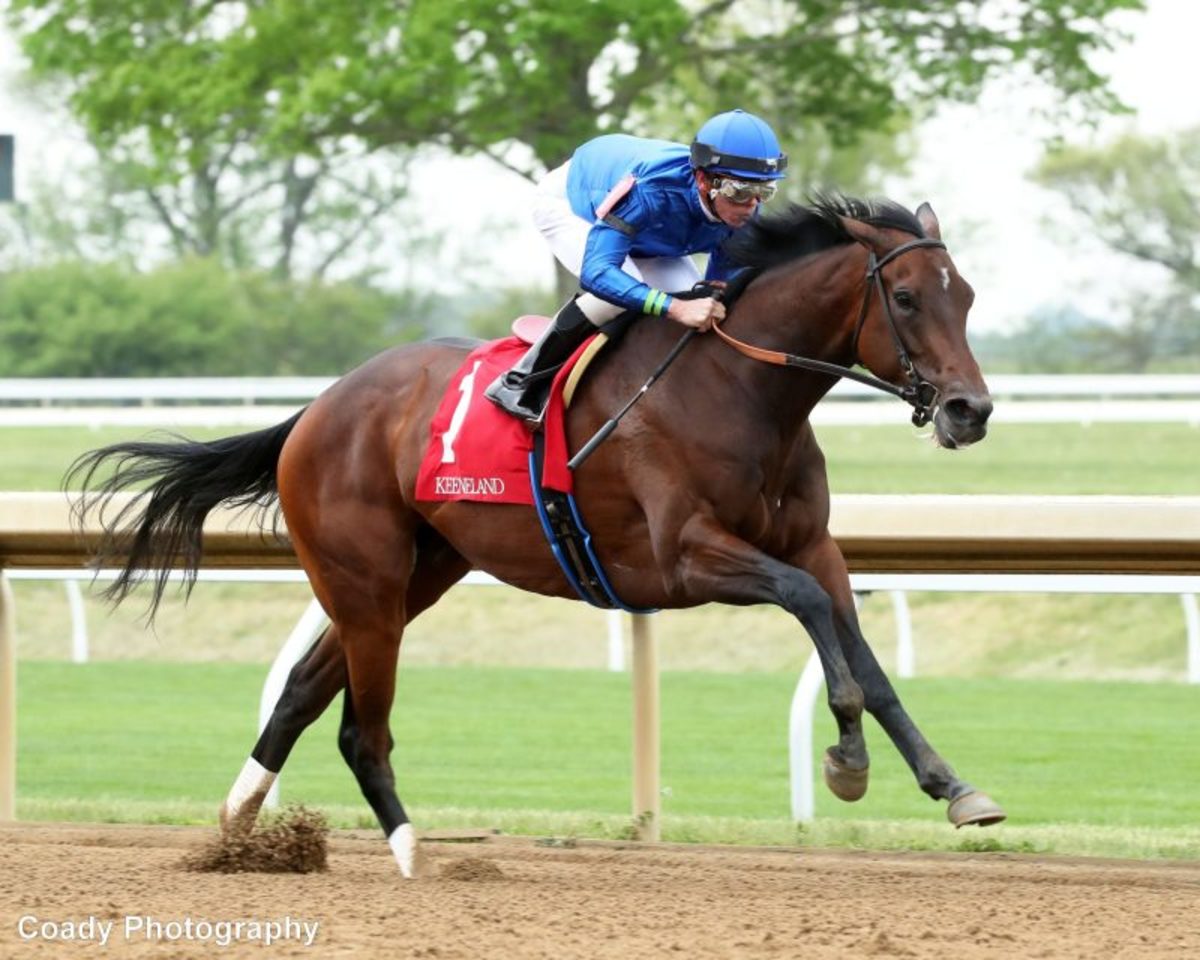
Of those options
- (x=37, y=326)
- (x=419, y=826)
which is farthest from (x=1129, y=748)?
(x=37, y=326)

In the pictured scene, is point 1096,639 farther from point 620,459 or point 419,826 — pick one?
point 620,459

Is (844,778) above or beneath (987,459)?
beneath

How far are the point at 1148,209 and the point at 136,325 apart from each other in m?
16.9

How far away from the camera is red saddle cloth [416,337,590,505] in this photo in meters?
5.37

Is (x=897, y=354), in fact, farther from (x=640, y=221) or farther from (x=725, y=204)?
(x=640, y=221)

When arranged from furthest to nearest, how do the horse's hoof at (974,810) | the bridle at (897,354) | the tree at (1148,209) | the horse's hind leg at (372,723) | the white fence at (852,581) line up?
the tree at (1148,209), the white fence at (852,581), the horse's hind leg at (372,723), the bridle at (897,354), the horse's hoof at (974,810)

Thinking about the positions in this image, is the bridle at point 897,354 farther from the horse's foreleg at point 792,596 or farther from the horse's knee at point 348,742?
the horse's knee at point 348,742

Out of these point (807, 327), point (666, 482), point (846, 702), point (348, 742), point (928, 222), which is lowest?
point (348, 742)

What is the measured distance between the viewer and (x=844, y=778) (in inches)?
185

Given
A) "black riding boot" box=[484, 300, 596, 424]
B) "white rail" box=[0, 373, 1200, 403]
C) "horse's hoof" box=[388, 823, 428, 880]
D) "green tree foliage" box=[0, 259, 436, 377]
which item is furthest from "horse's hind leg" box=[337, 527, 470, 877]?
"green tree foliage" box=[0, 259, 436, 377]

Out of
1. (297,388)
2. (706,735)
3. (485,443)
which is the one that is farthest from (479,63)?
(485,443)

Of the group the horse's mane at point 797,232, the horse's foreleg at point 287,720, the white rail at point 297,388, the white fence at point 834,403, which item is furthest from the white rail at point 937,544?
the white rail at point 297,388

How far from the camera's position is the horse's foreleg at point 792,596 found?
15.4 ft

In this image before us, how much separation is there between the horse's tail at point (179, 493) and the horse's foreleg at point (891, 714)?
6.02 feet
